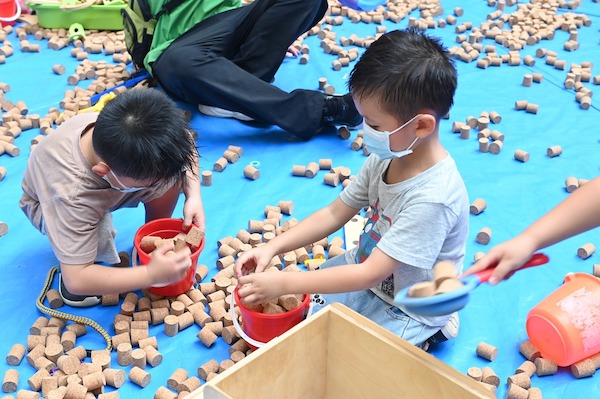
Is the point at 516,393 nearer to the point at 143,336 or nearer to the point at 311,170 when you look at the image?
the point at 143,336

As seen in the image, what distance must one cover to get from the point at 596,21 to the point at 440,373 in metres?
3.26

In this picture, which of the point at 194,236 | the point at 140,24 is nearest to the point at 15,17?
the point at 140,24

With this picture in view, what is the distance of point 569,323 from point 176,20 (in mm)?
1992

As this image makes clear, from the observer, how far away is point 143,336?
178 centimetres

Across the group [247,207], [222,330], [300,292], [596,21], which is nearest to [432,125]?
[300,292]

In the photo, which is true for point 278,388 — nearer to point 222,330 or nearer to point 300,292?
point 300,292

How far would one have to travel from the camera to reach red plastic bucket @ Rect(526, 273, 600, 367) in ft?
5.38

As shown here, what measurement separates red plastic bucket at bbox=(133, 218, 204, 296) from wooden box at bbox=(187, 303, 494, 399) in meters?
0.52

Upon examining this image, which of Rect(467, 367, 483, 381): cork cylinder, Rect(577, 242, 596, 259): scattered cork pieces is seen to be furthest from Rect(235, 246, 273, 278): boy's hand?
Rect(577, 242, 596, 259): scattered cork pieces

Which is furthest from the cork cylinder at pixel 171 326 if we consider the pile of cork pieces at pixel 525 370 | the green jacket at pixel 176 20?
the green jacket at pixel 176 20

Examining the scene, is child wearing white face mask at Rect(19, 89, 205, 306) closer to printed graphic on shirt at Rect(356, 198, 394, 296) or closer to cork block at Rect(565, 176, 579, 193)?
printed graphic on shirt at Rect(356, 198, 394, 296)

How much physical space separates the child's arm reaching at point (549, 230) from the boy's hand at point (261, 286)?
1.79 feet

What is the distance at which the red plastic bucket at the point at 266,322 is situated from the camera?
163cm

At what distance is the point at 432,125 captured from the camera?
153 centimetres
